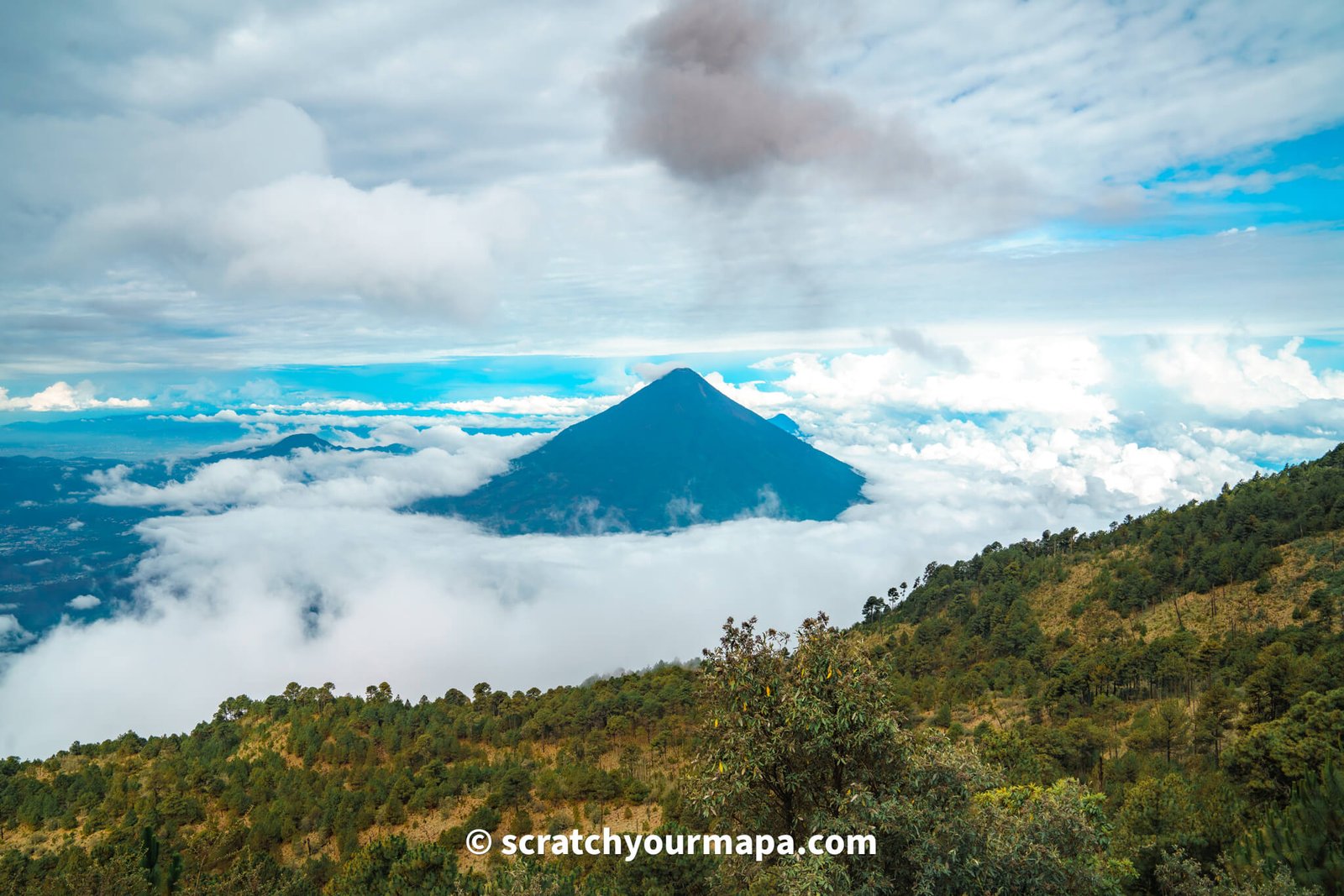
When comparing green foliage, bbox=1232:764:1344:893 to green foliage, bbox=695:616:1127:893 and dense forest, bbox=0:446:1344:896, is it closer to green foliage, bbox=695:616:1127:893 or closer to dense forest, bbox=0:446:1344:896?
dense forest, bbox=0:446:1344:896

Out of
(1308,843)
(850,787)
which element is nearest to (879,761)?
(850,787)

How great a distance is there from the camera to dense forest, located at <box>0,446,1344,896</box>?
14.4 m

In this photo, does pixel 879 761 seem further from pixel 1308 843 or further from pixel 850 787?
pixel 1308 843

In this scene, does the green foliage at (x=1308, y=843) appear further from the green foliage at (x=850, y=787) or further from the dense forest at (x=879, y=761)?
the green foliage at (x=850, y=787)

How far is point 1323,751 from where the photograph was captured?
3219 cm

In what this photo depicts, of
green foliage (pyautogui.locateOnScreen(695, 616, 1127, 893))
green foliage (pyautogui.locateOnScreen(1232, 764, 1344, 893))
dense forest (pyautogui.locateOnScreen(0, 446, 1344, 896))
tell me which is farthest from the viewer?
green foliage (pyautogui.locateOnScreen(1232, 764, 1344, 893))

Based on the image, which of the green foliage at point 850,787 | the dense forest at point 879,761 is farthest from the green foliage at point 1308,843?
the green foliage at point 850,787

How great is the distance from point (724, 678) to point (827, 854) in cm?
387

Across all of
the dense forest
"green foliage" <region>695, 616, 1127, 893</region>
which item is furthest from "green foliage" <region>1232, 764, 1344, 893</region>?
"green foliage" <region>695, 616, 1127, 893</region>

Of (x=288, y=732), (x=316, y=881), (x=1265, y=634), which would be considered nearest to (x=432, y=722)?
(x=288, y=732)

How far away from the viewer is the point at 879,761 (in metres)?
14.7

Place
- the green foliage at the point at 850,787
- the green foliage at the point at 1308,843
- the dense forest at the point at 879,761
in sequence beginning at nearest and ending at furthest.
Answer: the green foliage at the point at 850,787 → the dense forest at the point at 879,761 → the green foliage at the point at 1308,843

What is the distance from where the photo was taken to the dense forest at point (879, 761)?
1435 cm

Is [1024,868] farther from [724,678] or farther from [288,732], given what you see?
[288,732]
